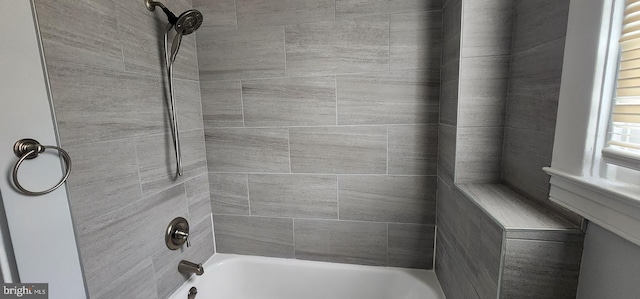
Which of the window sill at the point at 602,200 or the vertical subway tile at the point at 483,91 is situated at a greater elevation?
the vertical subway tile at the point at 483,91

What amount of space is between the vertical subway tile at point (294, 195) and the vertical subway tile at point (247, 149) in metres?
0.07

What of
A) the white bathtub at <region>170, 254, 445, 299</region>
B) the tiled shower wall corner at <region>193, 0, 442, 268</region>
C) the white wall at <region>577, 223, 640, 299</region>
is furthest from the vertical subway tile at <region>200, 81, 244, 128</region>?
the white wall at <region>577, 223, 640, 299</region>

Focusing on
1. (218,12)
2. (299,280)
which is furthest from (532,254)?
(218,12)

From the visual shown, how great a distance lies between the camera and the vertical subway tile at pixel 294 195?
1421mm

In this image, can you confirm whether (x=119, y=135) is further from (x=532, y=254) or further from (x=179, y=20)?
(x=532, y=254)

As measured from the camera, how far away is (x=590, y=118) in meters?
0.61

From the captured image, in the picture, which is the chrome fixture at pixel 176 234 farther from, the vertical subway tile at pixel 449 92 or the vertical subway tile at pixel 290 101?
the vertical subway tile at pixel 449 92

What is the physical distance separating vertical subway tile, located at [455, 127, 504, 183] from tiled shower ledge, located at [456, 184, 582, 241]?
0.08 m

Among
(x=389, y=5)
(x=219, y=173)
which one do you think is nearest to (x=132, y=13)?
→ (x=219, y=173)

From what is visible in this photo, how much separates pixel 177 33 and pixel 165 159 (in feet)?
1.92

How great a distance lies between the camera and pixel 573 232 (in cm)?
64

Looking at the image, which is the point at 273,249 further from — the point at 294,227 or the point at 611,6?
the point at 611,6

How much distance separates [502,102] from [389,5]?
0.67 m

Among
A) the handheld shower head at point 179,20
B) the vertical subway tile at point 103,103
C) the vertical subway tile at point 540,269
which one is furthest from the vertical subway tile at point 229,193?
the vertical subway tile at point 540,269
